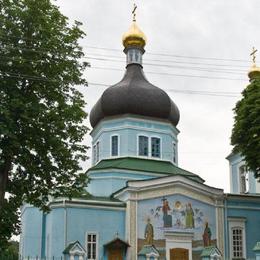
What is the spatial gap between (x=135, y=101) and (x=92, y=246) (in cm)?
870

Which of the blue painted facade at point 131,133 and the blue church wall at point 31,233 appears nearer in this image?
the blue church wall at point 31,233

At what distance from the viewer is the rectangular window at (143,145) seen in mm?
28125

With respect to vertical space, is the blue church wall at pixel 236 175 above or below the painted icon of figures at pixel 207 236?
above

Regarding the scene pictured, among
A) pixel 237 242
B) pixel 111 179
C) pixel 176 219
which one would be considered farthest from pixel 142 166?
pixel 237 242

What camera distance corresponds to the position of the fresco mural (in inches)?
930

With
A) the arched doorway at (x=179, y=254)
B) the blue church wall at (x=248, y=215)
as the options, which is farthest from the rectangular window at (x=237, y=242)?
the arched doorway at (x=179, y=254)

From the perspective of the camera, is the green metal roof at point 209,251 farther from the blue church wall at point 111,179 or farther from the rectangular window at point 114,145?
the rectangular window at point 114,145

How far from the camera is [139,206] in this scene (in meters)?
23.8

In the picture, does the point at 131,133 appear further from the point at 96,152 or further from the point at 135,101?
the point at 96,152

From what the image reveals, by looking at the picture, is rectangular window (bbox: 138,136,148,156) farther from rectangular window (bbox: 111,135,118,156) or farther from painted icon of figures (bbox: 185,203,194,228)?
painted icon of figures (bbox: 185,203,194,228)

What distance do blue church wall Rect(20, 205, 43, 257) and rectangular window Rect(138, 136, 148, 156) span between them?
21.5 feet

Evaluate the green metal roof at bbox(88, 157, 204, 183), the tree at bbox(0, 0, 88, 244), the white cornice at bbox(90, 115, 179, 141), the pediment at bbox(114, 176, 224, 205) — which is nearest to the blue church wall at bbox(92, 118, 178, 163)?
the white cornice at bbox(90, 115, 179, 141)

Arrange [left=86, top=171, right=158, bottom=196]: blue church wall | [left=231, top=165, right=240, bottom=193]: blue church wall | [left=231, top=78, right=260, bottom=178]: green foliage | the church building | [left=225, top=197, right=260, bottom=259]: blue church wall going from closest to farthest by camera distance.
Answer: [left=231, top=78, right=260, bottom=178]: green foliage < the church building < [left=225, top=197, right=260, bottom=259]: blue church wall < [left=86, top=171, right=158, bottom=196]: blue church wall < [left=231, top=165, right=240, bottom=193]: blue church wall

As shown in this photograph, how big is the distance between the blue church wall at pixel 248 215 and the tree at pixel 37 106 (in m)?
12.2
